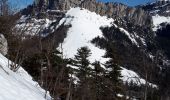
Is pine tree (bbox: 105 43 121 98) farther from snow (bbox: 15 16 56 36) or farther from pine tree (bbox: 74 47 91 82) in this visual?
snow (bbox: 15 16 56 36)

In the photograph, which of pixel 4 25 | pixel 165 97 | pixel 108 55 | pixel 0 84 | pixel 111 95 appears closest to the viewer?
pixel 0 84

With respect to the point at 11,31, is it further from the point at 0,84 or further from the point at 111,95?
the point at 111,95

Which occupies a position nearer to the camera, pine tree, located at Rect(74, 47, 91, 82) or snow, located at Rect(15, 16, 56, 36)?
snow, located at Rect(15, 16, 56, 36)

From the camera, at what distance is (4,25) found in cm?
2436

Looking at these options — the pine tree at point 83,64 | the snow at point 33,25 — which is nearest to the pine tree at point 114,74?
the pine tree at point 83,64

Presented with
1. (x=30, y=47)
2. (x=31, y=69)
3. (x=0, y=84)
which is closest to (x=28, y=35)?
(x=30, y=47)

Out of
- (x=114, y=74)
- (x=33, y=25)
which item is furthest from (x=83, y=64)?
(x=33, y=25)

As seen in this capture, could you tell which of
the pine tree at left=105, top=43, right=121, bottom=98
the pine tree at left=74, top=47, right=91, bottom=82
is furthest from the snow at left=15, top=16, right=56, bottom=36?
the pine tree at left=74, top=47, right=91, bottom=82

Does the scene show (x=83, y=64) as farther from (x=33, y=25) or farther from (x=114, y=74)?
(x=33, y=25)

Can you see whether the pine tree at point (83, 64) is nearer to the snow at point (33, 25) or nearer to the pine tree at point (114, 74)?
the pine tree at point (114, 74)

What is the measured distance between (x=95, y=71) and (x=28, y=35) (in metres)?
25.5

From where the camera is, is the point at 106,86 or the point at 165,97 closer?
the point at 106,86

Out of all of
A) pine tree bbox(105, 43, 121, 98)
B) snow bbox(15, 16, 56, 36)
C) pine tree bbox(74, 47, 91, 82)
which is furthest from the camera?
pine tree bbox(74, 47, 91, 82)

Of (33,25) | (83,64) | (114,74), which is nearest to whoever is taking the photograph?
(33,25)
